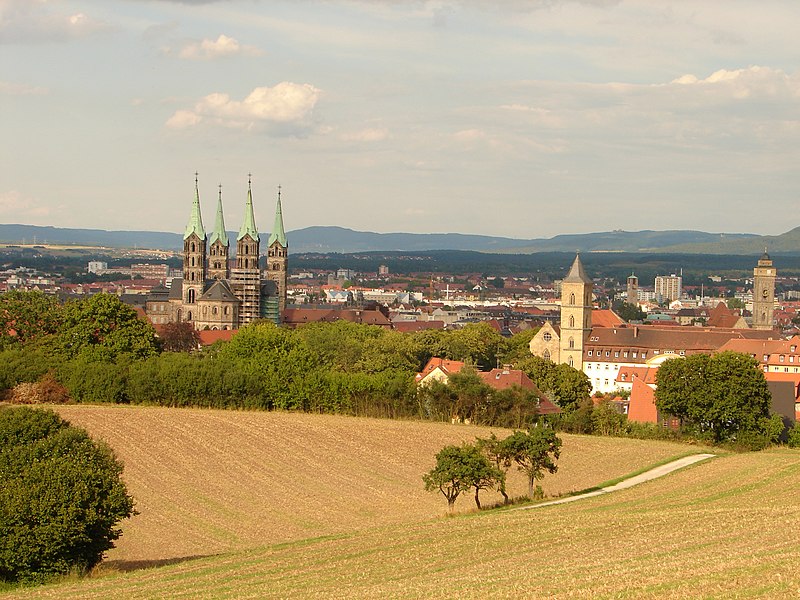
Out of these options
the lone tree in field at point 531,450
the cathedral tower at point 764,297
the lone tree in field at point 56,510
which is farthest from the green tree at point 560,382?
the cathedral tower at point 764,297

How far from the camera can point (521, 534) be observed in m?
37.1

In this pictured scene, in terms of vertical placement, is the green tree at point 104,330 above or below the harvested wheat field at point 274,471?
above

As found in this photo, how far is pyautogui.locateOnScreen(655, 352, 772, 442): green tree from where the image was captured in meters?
74.2

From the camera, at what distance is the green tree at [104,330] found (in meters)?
85.2

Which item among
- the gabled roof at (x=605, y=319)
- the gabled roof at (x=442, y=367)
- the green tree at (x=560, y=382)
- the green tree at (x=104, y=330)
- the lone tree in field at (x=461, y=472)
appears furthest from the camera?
the gabled roof at (x=605, y=319)

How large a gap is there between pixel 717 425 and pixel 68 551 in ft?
155

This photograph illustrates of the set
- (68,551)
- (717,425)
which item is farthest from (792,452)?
(68,551)

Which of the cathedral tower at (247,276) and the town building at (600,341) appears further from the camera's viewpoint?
the cathedral tower at (247,276)

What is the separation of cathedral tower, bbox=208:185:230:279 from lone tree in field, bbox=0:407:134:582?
452 ft

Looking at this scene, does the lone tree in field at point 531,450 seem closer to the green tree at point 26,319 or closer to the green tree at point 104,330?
the green tree at point 104,330

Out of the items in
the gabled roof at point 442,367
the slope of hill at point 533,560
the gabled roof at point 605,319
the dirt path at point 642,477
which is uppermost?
the slope of hill at point 533,560

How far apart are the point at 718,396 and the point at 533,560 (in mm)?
45161

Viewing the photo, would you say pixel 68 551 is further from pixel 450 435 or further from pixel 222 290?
pixel 222 290

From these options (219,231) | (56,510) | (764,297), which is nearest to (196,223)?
(219,231)
